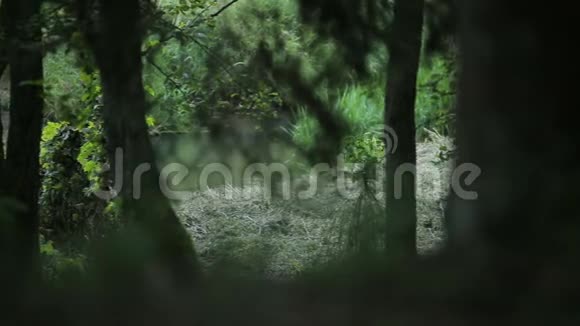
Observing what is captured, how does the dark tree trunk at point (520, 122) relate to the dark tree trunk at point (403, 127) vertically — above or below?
below

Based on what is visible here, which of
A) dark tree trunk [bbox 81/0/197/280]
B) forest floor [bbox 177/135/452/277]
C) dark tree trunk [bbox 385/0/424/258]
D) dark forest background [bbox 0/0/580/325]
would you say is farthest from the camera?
forest floor [bbox 177/135/452/277]

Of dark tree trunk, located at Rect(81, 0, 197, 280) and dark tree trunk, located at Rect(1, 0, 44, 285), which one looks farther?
dark tree trunk, located at Rect(1, 0, 44, 285)

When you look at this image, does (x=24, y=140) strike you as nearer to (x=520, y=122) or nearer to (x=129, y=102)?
(x=129, y=102)

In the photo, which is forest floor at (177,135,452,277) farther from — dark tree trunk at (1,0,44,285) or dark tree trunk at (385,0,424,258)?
dark tree trunk at (1,0,44,285)

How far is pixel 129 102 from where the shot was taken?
475 cm

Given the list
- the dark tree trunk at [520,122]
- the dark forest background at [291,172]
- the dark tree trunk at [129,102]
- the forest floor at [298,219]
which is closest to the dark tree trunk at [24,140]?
the dark forest background at [291,172]

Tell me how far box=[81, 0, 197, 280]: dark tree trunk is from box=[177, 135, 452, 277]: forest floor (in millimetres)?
3294

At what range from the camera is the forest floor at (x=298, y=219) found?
842 centimetres

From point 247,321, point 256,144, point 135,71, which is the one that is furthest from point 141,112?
point 247,321

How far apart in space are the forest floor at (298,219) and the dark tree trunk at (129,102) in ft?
10.8

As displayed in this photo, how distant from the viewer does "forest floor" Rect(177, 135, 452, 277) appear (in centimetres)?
842

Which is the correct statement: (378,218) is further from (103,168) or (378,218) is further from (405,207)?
(103,168)

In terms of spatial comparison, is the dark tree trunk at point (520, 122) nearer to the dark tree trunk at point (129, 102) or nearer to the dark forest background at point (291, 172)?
the dark forest background at point (291, 172)

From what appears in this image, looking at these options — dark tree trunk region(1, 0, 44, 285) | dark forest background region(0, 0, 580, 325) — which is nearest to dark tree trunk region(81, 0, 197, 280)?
dark forest background region(0, 0, 580, 325)
